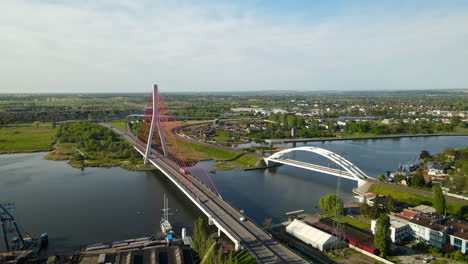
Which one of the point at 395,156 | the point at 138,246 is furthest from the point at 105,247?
the point at 395,156

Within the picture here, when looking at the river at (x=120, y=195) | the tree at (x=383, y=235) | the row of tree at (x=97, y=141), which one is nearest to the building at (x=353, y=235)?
the tree at (x=383, y=235)

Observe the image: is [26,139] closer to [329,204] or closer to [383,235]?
[329,204]

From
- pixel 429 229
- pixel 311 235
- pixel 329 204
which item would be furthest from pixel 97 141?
pixel 429 229

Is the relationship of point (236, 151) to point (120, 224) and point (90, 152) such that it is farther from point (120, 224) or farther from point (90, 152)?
point (120, 224)

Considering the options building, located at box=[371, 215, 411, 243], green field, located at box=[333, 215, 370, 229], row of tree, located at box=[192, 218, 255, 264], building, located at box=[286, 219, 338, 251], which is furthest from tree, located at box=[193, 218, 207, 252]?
building, located at box=[371, 215, 411, 243]

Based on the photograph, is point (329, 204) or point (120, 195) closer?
point (329, 204)

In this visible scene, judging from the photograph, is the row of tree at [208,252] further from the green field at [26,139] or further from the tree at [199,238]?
the green field at [26,139]

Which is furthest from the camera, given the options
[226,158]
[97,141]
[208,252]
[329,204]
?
[97,141]
